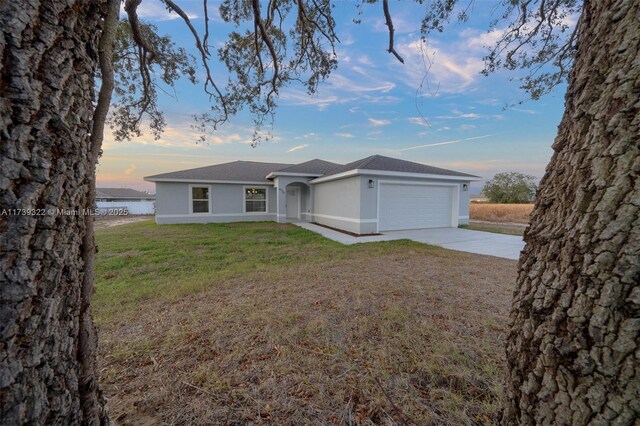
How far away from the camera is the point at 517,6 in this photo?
4570 millimetres

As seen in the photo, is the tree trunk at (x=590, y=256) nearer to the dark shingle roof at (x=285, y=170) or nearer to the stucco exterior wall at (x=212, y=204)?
the dark shingle roof at (x=285, y=170)

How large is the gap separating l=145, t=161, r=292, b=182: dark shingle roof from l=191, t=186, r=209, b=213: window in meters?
0.66

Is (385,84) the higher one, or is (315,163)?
(385,84)

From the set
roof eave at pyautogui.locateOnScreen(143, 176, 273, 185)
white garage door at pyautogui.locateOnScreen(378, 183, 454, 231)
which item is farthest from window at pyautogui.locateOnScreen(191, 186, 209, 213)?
white garage door at pyautogui.locateOnScreen(378, 183, 454, 231)

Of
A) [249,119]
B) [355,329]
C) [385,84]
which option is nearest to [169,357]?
[355,329]

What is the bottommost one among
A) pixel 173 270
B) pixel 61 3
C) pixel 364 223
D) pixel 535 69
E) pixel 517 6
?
pixel 173 270

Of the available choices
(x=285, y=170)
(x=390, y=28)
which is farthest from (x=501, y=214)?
(x=390, y=28)

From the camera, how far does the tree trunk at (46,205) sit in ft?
2.60

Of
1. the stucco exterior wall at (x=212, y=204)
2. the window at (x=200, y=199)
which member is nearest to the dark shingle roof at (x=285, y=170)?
the stucco exterior wall at (x=212, y=204)

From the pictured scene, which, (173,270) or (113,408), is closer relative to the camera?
(113,408)

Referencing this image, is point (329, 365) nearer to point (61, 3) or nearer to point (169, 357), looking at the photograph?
point (169, 357)

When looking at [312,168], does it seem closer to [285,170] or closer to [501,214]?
[285,170]

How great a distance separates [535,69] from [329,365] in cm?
716

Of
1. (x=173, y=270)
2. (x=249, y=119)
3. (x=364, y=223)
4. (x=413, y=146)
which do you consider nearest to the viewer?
(x=173, y=270)
